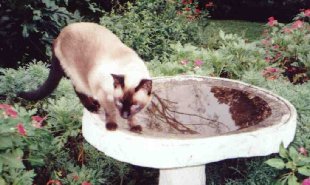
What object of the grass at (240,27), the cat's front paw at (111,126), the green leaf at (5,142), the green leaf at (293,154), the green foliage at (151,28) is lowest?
the grass at (240,27)

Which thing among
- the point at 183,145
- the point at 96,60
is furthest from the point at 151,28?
the point at 183,145

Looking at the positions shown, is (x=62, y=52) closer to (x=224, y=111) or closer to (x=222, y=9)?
(x=224, y=111)

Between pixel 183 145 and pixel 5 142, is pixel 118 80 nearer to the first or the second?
pixel 183 145

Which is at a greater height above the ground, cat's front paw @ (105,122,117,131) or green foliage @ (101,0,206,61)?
cat's front paw @ (105,122,117,131)

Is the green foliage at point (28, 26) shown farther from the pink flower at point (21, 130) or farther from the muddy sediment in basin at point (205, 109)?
the pink flower at point (21, 130)

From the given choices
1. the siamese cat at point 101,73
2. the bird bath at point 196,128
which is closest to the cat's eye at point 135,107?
the siamese cat at point 101,73

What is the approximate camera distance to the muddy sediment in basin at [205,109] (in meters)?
2.95

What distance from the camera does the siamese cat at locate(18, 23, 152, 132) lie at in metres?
2.93

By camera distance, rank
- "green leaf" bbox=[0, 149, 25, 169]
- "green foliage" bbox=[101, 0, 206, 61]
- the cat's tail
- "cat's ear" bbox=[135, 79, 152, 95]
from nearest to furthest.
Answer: "green leaf" bbox=[0, 149, 25, 169], "cat's ear" bbox=[135, 79, 152, 95], the cat's tail, "green foliage" bbox=[101, 0, 206, 61]

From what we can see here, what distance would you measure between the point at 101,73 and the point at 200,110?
0.76 meters

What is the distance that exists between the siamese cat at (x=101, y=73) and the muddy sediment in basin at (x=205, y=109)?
0.22m

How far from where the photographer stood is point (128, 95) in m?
2.93

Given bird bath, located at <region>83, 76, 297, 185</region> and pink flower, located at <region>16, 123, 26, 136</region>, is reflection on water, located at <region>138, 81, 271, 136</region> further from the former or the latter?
pink flower, located at <region>16, 123, 26, 136</region>

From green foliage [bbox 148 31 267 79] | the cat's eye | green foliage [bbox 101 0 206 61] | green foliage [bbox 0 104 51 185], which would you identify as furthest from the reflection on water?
green foliage [bbox 101 0 206 61]
